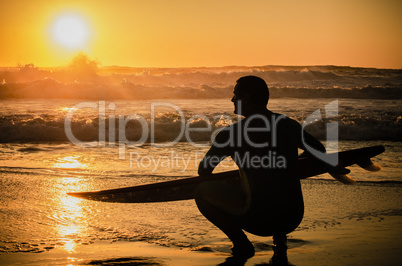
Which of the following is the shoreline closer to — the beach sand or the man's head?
the beach sand

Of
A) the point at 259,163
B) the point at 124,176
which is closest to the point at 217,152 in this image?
the point at 259,163

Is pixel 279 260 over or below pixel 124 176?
below

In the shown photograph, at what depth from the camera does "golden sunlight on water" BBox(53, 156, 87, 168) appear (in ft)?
24.1

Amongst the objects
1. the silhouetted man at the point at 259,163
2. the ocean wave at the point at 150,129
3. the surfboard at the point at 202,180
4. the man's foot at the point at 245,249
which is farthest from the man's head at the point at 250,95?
the ocean wave at the point at 150,129

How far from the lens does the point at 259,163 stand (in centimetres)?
267

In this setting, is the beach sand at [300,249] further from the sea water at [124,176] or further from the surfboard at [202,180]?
the surfboard at [202,180]

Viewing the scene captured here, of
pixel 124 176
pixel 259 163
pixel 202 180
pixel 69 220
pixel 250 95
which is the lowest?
pixel 69 220

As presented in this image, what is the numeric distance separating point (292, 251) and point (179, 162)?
444 cm

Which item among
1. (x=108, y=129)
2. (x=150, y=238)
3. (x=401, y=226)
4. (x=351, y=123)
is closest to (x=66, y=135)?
(x=108, y=129)

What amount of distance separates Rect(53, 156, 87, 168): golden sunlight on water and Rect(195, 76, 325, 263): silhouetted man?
16.2 feet

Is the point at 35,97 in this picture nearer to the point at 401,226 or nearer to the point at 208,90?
the point at 208,90

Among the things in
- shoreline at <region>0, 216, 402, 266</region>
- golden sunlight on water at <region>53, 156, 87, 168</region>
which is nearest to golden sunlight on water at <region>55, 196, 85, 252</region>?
shoreline at <region>0, 216, 402, 266</region>

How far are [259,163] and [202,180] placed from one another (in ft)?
1.99

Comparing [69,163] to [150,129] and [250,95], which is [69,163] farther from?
[250,95]
